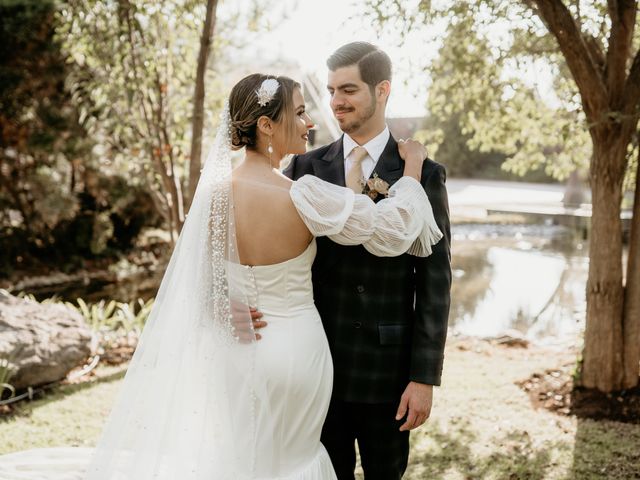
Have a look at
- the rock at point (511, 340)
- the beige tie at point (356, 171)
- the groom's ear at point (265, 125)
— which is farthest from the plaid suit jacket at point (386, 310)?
the rock at point (511, 340)

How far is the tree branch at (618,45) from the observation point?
4.12 m

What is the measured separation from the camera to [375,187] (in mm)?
2354

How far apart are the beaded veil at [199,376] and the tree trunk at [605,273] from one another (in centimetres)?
309

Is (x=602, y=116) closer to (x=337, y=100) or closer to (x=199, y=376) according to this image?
(x=337, y=100)

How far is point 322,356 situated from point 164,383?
60cm

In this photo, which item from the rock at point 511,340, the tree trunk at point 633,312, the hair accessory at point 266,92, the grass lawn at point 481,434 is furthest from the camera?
the rock at point 511,340

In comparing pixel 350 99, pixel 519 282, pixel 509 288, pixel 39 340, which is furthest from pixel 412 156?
pixel 519 282

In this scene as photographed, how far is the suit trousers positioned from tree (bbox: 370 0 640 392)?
2.58 m

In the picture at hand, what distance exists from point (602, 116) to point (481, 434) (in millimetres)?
2272

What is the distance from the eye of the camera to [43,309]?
532 centimetres

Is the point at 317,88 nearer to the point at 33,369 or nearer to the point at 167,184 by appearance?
the point at 167,184

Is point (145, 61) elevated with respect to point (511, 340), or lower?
elevated

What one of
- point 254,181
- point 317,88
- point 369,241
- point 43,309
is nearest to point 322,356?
point 369,241

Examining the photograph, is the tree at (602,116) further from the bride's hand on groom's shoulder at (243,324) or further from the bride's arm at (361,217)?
the bride's hand on groom's shoulder at (243,324)
